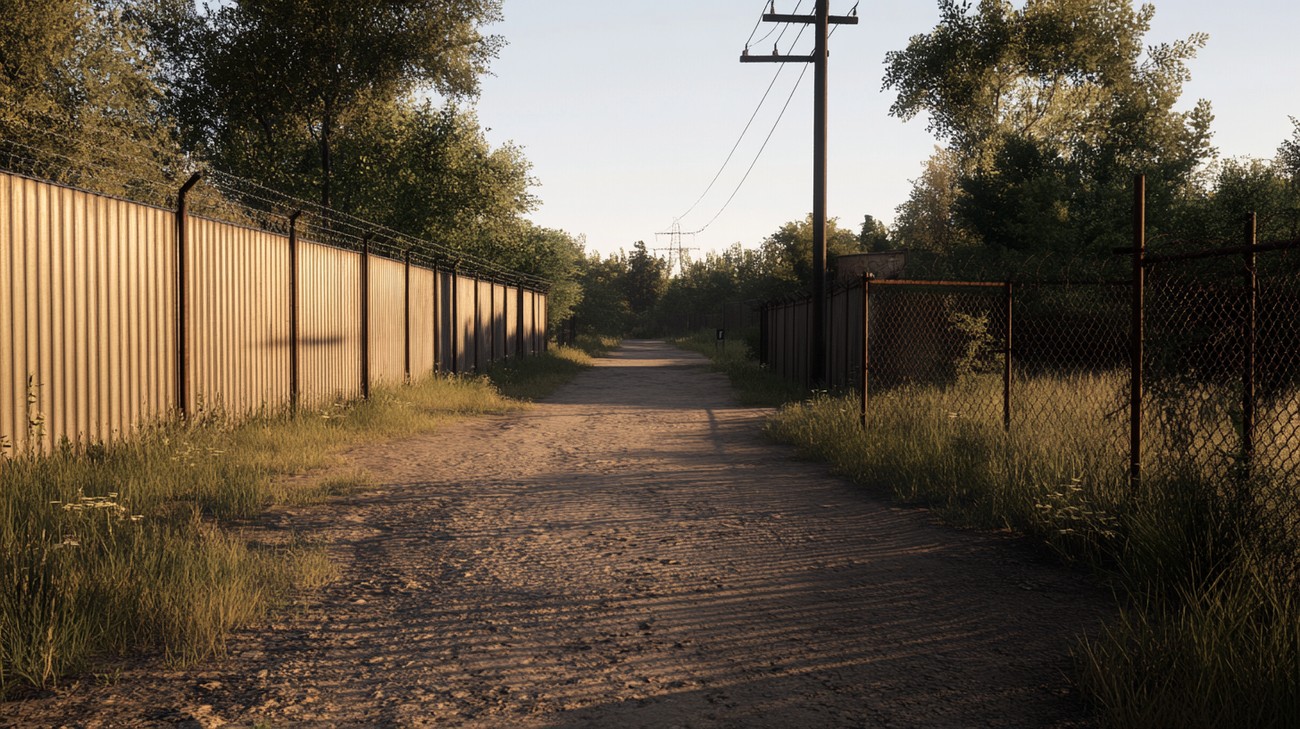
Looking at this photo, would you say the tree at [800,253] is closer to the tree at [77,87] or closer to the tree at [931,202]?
the tree at [931,202]

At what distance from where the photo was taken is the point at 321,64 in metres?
25.4

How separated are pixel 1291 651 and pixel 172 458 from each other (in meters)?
7.96

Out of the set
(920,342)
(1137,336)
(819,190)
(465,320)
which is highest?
(819,190)

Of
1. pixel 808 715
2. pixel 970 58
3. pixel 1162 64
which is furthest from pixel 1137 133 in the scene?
pixel 808 715

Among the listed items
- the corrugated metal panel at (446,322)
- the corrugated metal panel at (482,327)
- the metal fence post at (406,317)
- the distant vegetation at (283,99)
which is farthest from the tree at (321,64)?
the metal fence post at (406,317)

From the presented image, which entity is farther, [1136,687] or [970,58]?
[970,58]

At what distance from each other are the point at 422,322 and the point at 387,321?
2.24 meters

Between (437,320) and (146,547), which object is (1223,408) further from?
(437,320)

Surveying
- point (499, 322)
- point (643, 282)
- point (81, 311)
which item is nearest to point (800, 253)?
point (499, 322)

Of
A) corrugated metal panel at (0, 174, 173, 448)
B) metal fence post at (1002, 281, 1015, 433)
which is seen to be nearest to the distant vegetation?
corrugated metal panel at (0, 174, 173, 448)

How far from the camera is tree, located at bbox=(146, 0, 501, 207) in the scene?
82.0 feet

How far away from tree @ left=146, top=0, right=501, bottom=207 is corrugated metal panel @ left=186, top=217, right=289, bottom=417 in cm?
1489

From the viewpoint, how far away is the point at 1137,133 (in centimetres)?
3434

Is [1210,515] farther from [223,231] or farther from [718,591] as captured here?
[223,231]
